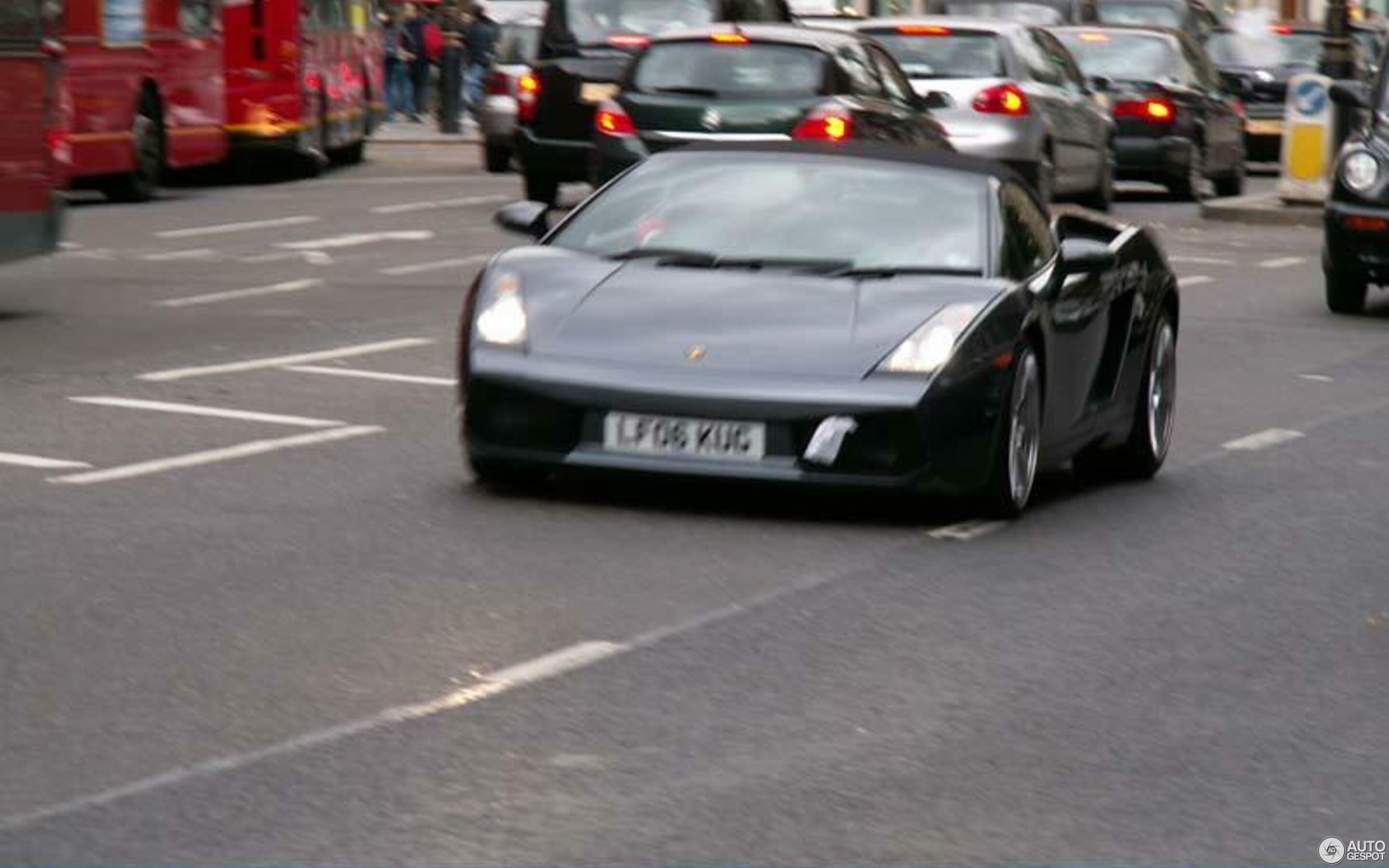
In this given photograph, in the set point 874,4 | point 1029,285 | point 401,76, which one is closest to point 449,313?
point 1029,285

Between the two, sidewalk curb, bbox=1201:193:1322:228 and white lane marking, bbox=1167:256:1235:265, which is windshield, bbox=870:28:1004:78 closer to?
sidewalk curb, bbox=1201:193:1322:228

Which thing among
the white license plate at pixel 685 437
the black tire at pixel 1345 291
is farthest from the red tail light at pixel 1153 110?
the white license plate at pixel 685 437

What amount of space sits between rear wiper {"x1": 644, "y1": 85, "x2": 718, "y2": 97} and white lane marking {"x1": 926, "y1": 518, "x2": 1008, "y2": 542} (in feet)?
39.7

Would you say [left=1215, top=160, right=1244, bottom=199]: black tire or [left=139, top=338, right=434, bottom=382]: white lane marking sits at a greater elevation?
[left=139, top=338, right=434, bottom=382]: white lane marking

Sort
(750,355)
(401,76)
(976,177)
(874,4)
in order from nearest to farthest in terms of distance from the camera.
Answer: (750,355) → (976,177) → (401,76) → (874,4)

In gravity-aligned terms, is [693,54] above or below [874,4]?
above

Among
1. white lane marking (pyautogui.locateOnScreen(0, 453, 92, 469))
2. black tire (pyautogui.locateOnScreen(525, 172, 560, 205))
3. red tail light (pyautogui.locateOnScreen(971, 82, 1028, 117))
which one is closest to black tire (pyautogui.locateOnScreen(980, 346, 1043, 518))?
white lane marking (pyautogui.locateOnScreen(0, 453, 92, 469))

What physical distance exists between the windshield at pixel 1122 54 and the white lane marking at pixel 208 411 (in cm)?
1840

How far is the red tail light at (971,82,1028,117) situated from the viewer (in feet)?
83.8

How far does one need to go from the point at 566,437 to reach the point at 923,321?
1.13 metres

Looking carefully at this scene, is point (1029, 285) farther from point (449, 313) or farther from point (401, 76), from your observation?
point (401, 76)

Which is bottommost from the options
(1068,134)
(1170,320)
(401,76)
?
(401,76)

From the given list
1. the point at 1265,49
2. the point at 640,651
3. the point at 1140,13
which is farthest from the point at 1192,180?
the point at 640,651

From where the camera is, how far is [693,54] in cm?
2272
